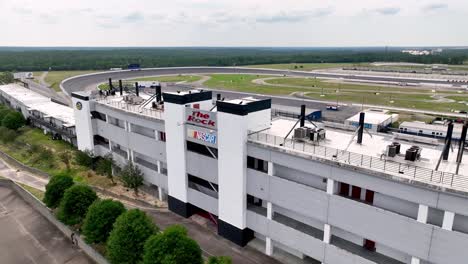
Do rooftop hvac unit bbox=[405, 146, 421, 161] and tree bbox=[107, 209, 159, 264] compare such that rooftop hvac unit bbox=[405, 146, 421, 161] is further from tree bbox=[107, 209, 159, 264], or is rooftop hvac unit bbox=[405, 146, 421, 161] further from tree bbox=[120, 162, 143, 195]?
tree bbox=[120, 162, 143, 195]

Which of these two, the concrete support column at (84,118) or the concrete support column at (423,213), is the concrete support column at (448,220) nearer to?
the concrete support column at (423,213)

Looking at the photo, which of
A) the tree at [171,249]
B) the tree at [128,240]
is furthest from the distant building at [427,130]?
the tree at [128,240]

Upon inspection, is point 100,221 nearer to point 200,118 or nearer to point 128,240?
point 128,240

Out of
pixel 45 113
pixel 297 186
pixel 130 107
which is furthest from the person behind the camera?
pixel 45 113

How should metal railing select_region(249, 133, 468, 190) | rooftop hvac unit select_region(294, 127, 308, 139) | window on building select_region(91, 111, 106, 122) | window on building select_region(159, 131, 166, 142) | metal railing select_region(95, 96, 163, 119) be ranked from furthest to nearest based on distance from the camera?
window on building select_region(91, 111, 106, 122), metal railing select_region(95, 96, 163, 119), window on building select_region(159, 131, 166, 142), rooftop hvac unit select_region(294, 127, 308, 139), metal railing select_region(249, 133, 468, 190)

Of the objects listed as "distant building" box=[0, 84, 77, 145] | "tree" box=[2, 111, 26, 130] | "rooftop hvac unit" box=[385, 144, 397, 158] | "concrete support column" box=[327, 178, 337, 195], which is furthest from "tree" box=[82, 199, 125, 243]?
"tree" box=[2, 111, 26, 130]

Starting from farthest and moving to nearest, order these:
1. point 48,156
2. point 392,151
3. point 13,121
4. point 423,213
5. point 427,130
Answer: point 13,121 < point 48,156 < point 427,130 < point 392,151 < point 423,213

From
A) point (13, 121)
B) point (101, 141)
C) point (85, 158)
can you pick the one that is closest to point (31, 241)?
point (85, 158)

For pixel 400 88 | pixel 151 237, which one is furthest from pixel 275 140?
pixel 400 88
